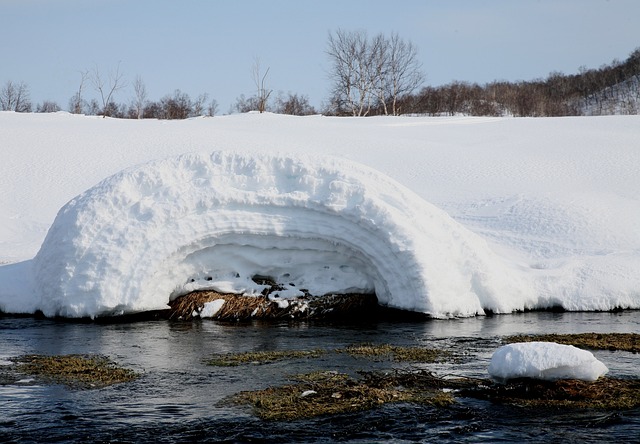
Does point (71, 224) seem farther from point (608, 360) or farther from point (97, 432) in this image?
point (608, 360)

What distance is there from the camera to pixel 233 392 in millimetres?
7980

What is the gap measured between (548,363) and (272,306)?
7.10 m

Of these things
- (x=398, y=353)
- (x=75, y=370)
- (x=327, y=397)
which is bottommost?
(x=327, y=397)

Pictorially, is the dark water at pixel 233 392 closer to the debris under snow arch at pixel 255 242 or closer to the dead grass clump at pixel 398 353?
the dead grass clump at pixel 398 353

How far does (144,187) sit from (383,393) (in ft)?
25.0

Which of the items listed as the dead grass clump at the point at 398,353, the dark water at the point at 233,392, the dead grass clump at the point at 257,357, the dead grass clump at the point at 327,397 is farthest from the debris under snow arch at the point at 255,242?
the dead grass clump at the point at 327,397

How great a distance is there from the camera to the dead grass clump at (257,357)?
31.5 feet

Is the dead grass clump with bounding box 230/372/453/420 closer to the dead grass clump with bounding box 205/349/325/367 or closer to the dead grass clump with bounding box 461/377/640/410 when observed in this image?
the dead grass clump with bounding box 461/377/640/410

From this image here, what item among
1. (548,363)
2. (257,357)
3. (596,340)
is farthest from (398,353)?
(596,340)

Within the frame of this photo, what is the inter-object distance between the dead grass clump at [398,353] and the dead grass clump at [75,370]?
2.86m

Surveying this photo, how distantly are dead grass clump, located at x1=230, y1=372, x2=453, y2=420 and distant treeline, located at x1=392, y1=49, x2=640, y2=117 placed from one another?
56.1 meters

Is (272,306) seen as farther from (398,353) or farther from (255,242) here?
(398,353)

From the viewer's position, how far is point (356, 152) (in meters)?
29.8

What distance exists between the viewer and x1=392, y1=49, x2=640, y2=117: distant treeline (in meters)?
66.2
